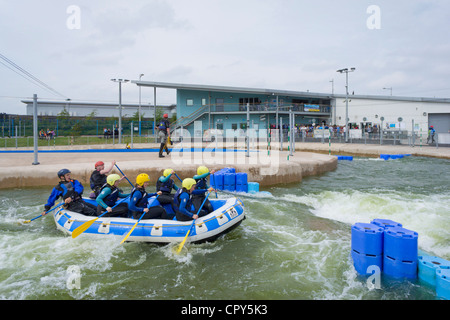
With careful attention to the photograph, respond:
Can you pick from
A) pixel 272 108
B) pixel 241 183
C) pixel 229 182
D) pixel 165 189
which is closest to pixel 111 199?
pixel 165 189

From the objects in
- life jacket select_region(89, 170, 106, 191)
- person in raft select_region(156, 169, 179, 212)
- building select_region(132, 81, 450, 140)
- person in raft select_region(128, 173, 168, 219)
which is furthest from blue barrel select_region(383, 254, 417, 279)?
building select_region(132, 81, 450, 140)

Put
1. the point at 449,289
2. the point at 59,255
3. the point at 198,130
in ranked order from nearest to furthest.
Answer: the point at 449,289 < the point at 59,255 < the point at 198,130

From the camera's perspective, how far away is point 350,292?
5172 mm

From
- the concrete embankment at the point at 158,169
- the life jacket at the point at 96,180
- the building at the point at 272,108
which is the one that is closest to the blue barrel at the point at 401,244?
the life jacket at the point at 96,180

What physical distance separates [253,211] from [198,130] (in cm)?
2712

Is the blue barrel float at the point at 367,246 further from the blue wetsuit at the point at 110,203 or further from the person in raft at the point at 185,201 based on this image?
the blue wetsuit at the point at 110,203

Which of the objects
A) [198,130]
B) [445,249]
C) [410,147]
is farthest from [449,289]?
[198,130]

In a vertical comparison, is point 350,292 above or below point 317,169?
below

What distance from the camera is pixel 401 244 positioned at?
5008 millimetres

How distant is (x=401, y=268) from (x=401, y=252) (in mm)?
257

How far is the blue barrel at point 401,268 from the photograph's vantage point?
5.07 meters

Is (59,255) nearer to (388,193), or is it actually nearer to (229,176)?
(229,176)

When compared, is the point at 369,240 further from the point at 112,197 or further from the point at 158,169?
the point at 158,169

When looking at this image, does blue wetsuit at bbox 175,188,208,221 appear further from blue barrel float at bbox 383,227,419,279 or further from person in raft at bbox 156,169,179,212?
blue barrel float at bbox 383,227,419,279
